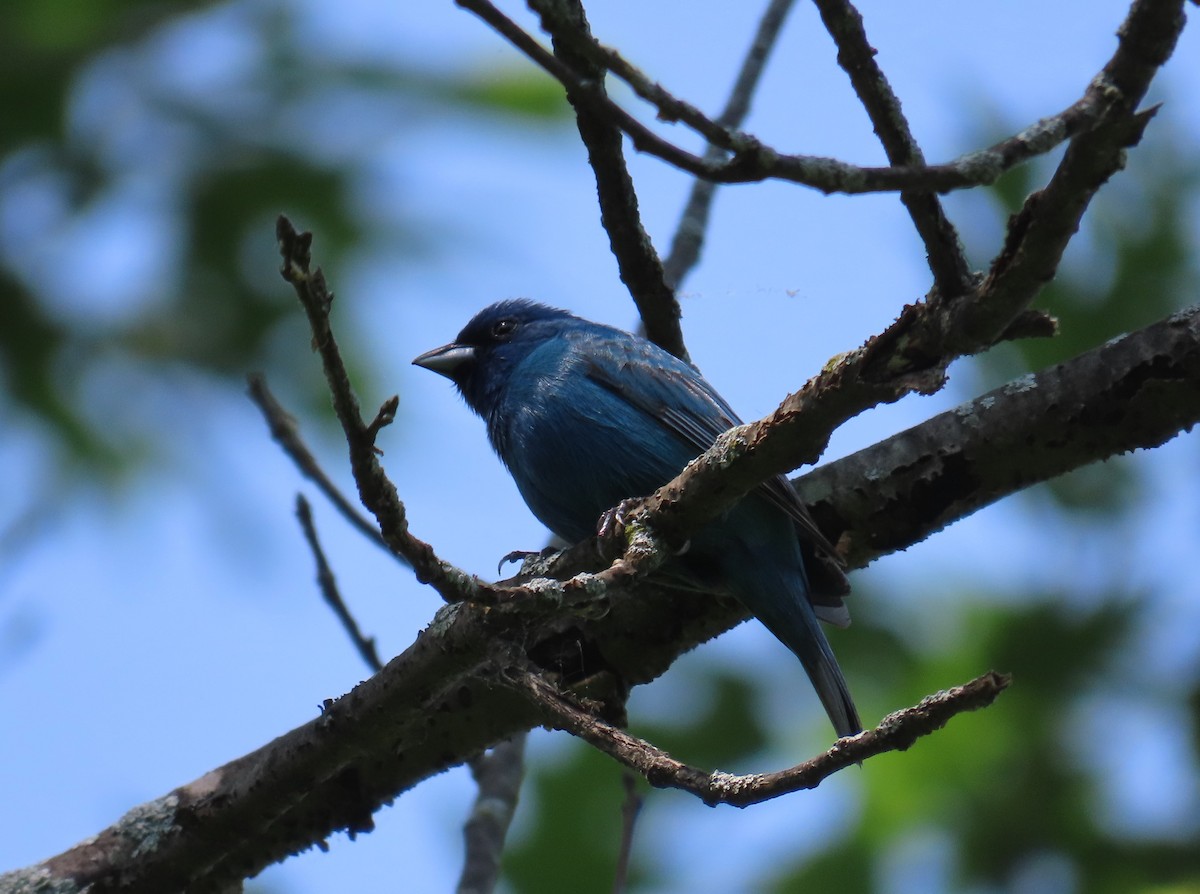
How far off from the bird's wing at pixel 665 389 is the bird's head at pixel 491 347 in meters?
0.66

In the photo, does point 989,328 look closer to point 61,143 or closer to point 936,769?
point 936,769

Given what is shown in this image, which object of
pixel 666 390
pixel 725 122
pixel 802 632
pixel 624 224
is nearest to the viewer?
pixel 624 224

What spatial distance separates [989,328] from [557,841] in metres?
4.82

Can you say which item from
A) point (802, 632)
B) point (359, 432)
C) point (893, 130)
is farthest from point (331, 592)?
point (893, 130)

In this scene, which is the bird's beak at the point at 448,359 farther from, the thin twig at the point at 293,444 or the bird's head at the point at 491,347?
the thin twig at the point at 293,444

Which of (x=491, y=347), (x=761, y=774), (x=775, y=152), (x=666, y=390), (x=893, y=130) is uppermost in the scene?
(x=491, y=347)

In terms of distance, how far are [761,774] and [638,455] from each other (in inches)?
105

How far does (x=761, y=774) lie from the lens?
3.17 meters

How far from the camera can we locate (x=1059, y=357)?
7.92 meters

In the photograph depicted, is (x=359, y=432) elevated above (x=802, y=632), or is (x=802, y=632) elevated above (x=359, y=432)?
(x=359, y=432)

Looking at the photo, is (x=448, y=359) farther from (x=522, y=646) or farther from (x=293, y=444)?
(x=522, y=646)

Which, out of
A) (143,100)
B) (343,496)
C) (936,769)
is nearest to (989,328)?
(343,496)

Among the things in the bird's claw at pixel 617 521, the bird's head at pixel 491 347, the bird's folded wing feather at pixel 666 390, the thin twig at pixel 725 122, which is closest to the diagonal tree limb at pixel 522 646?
the bird's claw at pixel 617 521

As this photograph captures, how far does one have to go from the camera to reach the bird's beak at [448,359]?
23.5 feet
